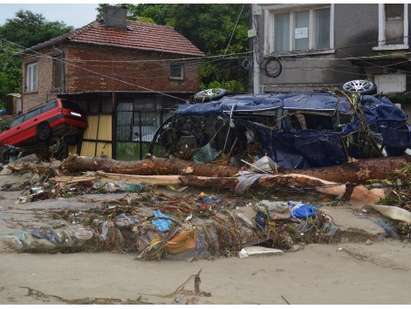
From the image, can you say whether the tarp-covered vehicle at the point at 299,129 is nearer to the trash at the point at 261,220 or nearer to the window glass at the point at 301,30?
the trash at the point at 261,220

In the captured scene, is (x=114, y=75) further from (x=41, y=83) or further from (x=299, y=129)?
(x=299, y=129)

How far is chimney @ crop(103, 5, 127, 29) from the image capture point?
2723cm

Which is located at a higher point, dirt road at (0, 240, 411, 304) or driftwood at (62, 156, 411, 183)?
driftwood at (62, 156, 411, 183)

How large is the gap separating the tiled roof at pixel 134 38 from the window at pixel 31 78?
1.94 metres

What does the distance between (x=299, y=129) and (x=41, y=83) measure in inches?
693

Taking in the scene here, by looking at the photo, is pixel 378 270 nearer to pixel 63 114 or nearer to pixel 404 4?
pixel 404 4

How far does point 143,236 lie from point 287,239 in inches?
86.0

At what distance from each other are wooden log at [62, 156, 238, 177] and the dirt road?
183 inches

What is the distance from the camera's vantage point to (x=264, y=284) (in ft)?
21.8

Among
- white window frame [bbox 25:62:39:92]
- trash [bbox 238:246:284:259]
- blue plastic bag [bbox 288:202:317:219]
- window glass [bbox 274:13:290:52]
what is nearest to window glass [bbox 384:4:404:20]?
window glass [bbox 274:13:290:52]

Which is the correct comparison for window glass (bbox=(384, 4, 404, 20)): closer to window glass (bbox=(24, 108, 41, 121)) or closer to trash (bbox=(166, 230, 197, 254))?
trash (bbox=(166, 230, 197, 254))

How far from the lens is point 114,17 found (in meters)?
27.3

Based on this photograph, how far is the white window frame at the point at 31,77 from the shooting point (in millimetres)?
28545

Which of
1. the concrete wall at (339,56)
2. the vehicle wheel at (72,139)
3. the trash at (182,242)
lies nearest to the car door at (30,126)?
the vehicle wheel at (72,139)
